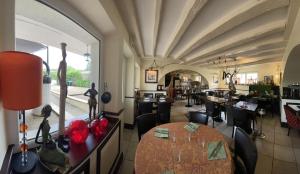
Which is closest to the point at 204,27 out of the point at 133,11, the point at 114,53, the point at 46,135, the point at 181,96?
the point at 133,11

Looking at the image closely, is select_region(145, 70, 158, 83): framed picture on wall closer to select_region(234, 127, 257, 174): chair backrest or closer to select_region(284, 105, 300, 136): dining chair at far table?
select_region(284, 105, 300, 136): dining chair at far table

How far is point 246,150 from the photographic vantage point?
5.20 ft

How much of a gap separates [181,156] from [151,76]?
6.29 metres

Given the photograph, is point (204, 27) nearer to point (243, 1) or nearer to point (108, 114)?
point (243, 1)

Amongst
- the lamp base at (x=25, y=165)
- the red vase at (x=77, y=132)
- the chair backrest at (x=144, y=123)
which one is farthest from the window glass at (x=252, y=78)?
the lamp base at (x=25, y=165)

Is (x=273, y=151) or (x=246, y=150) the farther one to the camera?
(x=273, y=151)

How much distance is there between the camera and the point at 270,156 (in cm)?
285

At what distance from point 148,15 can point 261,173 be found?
333 cm

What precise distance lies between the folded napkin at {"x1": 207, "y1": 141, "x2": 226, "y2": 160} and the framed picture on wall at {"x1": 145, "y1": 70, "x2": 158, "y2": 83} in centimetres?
600

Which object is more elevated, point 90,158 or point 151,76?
point 151,76

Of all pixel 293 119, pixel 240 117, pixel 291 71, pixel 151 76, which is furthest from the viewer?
pixel 151 76

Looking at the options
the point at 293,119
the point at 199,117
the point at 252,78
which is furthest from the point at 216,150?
the point at 252,78

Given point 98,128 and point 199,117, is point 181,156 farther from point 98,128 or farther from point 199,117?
point 199,117

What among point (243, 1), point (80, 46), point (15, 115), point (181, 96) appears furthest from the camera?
point (181, 96)
